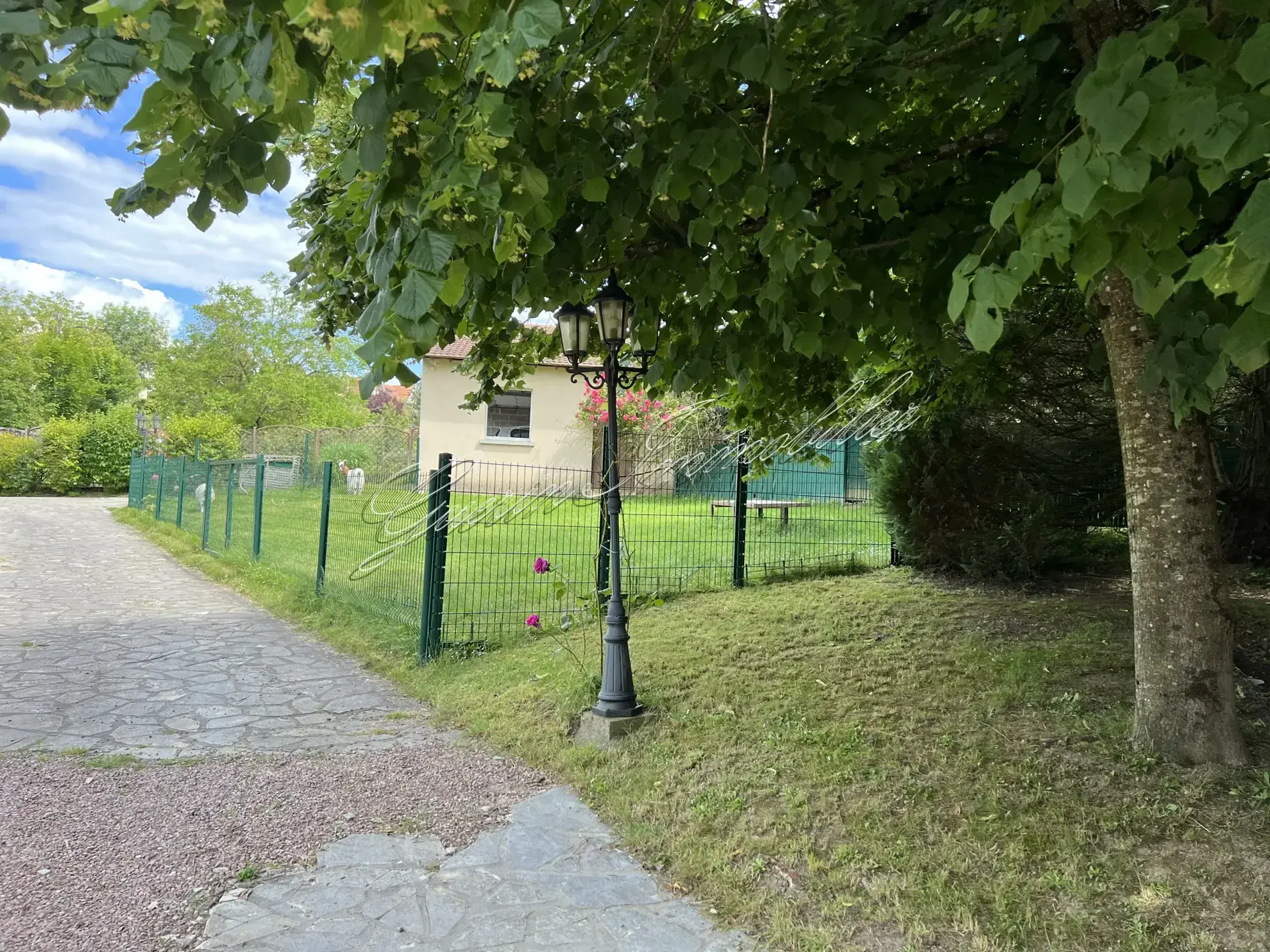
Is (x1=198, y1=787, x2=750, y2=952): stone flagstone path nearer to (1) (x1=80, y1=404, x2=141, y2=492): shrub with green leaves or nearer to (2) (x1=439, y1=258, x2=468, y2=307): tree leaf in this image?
(2) (x1=439, y1=258, x2=468, y2=307): tree leaf

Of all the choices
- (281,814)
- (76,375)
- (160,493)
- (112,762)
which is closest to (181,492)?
(160,493)

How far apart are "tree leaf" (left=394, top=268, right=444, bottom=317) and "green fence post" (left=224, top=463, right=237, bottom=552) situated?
11.3m

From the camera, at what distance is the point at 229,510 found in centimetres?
1239

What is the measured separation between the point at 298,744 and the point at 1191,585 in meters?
4.53

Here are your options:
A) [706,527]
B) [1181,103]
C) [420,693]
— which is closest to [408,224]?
[1181,103]

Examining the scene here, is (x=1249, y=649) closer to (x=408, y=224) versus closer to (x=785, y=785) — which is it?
(x=785, y=785)

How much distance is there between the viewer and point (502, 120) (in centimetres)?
203

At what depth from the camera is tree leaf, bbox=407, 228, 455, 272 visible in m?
1.98

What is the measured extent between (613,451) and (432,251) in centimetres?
301

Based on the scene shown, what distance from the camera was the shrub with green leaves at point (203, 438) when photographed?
28172 mm

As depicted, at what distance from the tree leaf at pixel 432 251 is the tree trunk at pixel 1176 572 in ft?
9.26

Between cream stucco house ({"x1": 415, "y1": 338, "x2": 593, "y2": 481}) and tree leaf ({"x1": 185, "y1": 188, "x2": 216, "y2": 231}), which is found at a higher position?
cream stucco house ({"x1": 415, "y1": 338, "x2": 593, "y2": 481})

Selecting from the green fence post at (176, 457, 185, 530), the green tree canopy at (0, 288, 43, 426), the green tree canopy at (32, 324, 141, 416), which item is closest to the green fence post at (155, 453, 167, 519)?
the green fence post at (176, 457, 185, 530)

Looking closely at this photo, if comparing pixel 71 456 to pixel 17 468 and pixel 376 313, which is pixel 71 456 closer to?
pixel 17 468
